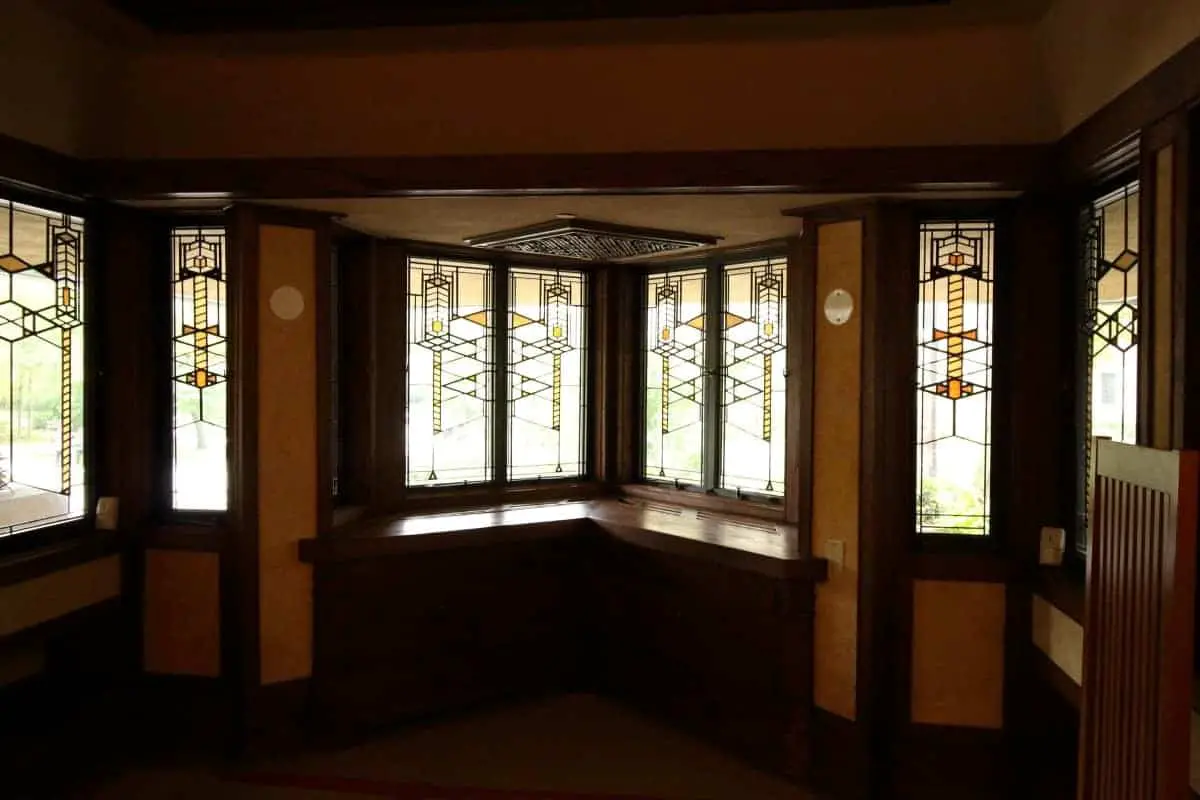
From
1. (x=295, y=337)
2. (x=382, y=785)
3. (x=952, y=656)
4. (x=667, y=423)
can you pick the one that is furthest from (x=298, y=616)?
(x=952, y=656)

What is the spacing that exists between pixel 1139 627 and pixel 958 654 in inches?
62.9

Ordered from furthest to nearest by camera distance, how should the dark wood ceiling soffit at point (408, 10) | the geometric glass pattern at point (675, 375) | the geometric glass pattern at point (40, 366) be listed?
the geometric glass pattern at point (675, 375), the geometric glass pattern at point (40, 366), the dark wood ceiling soffit at point (408, 10)

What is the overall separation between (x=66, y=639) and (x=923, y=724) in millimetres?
3341

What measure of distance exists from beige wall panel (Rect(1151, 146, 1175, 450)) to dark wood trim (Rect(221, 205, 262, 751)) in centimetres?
298

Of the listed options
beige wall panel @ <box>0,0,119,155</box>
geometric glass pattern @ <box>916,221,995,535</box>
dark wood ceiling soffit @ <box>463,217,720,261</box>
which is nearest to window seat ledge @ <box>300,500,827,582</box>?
geometric glass pattern @ <box>916,221,995,535</box>

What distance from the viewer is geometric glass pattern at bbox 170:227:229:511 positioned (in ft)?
11.4

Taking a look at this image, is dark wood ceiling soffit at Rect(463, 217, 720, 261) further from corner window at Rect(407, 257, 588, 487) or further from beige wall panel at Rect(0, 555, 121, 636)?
beige wall panel at Rect(0, 555, 121, 636)

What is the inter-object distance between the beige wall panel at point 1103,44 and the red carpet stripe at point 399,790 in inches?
111

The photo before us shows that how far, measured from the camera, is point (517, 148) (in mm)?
2982

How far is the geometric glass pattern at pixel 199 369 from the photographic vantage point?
348 centimetres

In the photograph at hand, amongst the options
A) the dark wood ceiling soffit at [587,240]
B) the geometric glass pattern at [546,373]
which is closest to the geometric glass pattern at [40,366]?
the dark wood ceiling soffit at [587,240]

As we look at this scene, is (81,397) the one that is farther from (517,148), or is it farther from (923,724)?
(923,724)

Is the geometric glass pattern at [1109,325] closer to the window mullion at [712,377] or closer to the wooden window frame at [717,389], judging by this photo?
the wooden window frame at [717,389]

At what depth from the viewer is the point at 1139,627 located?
1.56 metres
